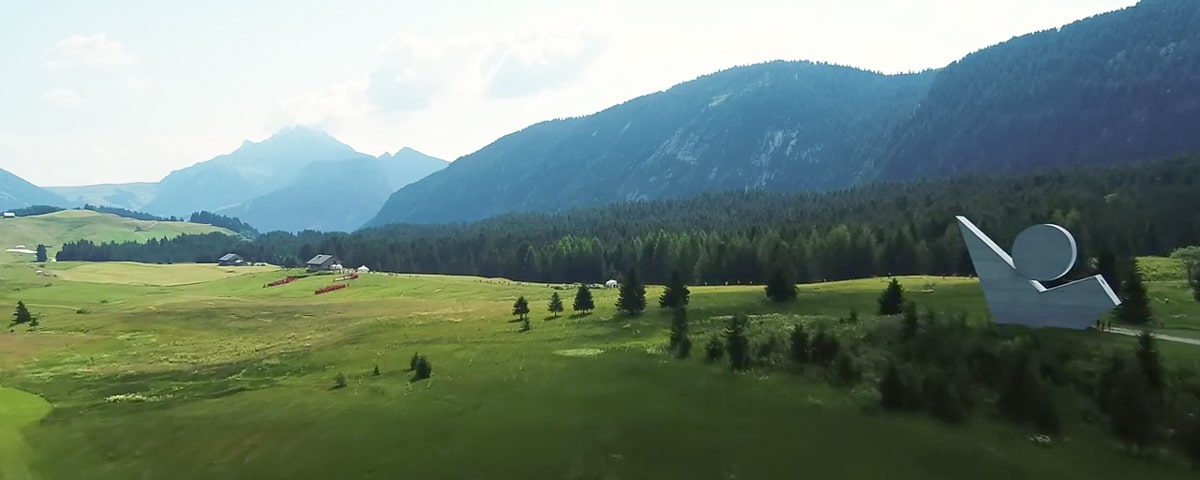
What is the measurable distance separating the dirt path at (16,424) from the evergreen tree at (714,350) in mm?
45720

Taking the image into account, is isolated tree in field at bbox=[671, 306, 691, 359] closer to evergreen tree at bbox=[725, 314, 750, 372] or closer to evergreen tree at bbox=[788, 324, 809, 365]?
evergreen tree at bbox=[725, 314, 750, 372]

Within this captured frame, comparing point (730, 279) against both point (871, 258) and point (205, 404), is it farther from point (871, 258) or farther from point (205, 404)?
point (205, 404)

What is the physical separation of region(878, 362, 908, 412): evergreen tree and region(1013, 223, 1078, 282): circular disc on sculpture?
16.8m

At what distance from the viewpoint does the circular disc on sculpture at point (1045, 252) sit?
173 ft

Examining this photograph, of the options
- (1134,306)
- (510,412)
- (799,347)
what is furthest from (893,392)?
(1134,306)

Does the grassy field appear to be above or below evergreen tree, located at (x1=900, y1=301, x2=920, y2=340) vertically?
below

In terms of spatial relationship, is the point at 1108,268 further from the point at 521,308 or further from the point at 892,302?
the point at 521,308

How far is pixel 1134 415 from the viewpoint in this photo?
127 feet

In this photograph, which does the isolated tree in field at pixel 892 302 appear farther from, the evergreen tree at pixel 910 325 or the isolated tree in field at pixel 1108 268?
the isolated tree in field at pixel 1108 268

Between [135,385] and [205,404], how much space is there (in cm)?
1561

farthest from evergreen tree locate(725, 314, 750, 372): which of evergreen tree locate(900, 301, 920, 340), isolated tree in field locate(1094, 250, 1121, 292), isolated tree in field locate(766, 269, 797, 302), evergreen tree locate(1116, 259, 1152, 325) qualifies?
isolated tree in field locate(1094, 250, 1121, 292)

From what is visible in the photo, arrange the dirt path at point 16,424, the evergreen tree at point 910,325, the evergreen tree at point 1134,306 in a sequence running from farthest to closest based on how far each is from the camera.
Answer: the evergreen tree at point 1134,306 < the evergreen tree at point 910,325 < the dirt path at point 16,424

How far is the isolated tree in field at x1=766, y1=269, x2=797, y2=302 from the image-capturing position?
78.6 m

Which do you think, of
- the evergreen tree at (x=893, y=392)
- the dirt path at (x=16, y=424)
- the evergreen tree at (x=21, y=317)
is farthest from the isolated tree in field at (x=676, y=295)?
the evergreen tree at (x=21, y=317)
